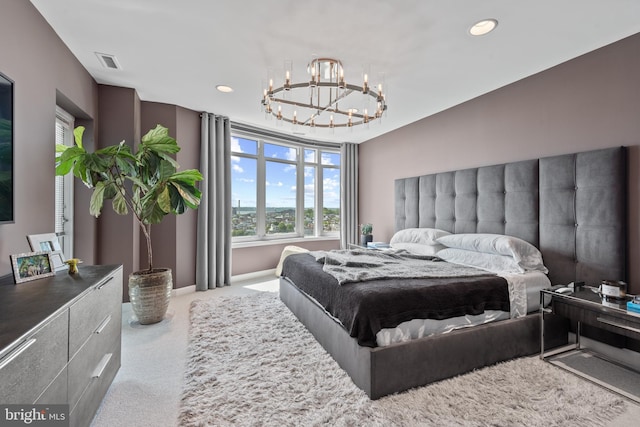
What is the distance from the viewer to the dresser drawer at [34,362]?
85 centimetres

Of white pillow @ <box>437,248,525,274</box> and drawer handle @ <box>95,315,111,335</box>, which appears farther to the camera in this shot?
white pillow @ <box>437,248,525,274</box>

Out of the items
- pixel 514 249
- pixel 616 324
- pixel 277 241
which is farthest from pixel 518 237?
pixel 277 241

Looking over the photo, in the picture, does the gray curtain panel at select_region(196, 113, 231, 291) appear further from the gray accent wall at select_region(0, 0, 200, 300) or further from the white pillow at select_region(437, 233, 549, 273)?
the white pillow at select_region(437, 233, 549, 273)

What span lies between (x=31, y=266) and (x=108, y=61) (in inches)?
82.4

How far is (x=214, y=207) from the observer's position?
4.17m

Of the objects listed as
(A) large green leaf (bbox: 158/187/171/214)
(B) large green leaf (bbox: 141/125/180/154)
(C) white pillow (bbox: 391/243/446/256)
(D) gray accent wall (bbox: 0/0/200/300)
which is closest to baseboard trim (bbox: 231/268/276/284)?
(D) gray accent wall (bbox: 0/0/200/300)

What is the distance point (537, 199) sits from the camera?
108 inches

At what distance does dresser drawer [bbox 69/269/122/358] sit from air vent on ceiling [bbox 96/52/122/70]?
2.01 meters

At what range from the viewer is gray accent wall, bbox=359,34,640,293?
220cm

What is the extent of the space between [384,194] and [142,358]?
4.05 metres

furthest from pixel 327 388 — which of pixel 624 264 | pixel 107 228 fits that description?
pixel 107 228

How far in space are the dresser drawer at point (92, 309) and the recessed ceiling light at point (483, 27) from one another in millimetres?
3045

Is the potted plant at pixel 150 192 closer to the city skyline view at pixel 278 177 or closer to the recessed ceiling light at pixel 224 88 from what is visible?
the recessed ceiling light at pixel 224 88

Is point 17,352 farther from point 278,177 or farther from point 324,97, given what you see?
point 278,177
